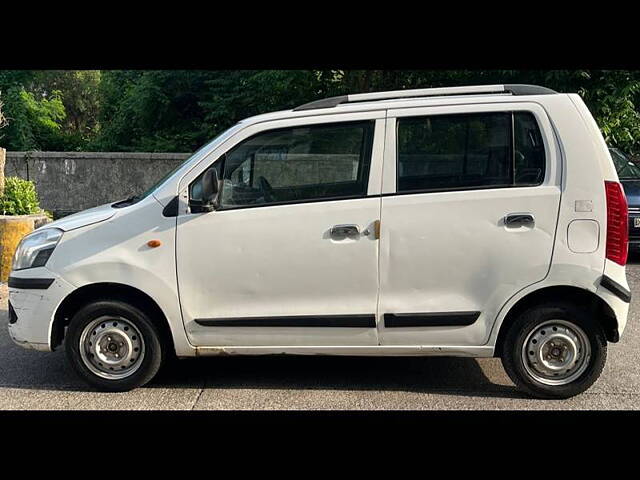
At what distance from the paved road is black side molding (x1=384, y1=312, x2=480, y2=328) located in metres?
0.56

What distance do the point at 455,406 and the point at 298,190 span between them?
1832mm

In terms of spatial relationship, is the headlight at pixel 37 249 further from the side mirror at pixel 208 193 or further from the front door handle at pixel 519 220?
the front door handle at pixel 519 220

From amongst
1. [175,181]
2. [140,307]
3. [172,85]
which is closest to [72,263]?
[140,307]

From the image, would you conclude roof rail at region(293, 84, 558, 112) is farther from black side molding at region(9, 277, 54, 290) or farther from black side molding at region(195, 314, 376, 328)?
black side molding at region(9, 277, 54, 290)

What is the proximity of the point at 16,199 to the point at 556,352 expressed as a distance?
297 inches

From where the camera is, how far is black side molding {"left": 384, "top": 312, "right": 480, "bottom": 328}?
4.36 metres

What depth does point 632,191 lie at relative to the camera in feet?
30.3

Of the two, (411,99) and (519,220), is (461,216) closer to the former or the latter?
(519,220)

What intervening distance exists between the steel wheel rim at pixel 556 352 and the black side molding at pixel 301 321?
1110mm

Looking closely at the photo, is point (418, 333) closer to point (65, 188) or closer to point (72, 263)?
point (72, 263)

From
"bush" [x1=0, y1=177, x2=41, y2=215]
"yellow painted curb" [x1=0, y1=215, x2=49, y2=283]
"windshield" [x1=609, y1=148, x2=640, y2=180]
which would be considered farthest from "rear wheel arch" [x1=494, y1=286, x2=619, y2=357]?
"bush" [x1=0, y1=177, x2=41, y2=215]

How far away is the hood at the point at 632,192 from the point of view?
902cm

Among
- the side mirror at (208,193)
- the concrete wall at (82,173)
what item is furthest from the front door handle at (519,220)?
the concrete wall at (82,173)

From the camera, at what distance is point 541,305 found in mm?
4383
